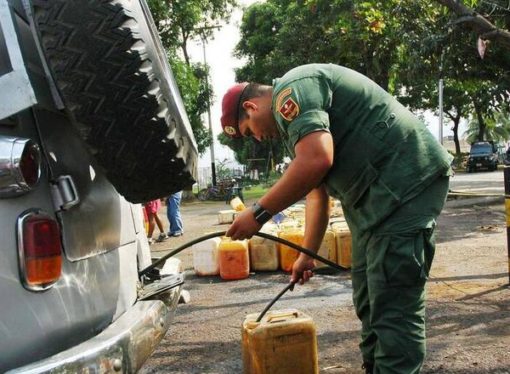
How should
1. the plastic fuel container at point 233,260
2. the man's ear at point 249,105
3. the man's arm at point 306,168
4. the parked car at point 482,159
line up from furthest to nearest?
the parked car at point 482,159 < the plastic fuel container at point 233,260 < the man's ear at point 249,105 < the man's arm at point 306,168

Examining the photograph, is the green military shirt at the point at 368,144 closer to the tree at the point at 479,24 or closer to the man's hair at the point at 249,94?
the man's hair at the point at 249,94

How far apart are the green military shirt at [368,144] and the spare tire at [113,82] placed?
1.82 ft

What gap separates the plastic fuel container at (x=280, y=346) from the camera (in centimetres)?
299

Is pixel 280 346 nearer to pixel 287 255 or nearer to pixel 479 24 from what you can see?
pixel 287 255

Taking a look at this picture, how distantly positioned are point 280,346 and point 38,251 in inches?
62.3

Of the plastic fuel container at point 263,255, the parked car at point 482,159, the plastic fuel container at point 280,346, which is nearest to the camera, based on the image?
the plastic fuel container at point 280,346

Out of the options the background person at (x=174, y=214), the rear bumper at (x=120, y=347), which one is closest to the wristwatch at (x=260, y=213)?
the rear bumper at (x=120, y=347)

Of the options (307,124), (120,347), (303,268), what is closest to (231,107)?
(307,124)

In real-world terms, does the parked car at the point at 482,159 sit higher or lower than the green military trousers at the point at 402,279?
lower

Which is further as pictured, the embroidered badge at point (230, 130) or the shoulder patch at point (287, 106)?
the embroidered badge at point (230, 130)

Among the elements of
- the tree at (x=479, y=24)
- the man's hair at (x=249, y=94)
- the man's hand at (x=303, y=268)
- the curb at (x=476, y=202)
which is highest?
the tree at (x=479, y=24)

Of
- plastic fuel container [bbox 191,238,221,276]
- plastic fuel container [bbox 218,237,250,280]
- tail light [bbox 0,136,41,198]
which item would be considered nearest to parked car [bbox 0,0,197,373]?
tail light [bbox 0,136,41,198]

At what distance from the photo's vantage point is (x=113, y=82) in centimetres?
197

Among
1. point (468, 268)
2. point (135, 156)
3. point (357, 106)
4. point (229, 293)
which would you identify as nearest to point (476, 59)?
point (468, 268)
